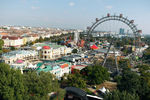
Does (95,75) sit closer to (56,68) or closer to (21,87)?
(56,68)

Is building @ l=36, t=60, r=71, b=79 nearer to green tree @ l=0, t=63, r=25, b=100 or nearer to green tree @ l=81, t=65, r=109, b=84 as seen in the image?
green tree @ l=81, t=65, r=109, b=84

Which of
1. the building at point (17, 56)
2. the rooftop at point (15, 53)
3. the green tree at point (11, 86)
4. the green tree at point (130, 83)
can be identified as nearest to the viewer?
the green tree at point (11, 86)

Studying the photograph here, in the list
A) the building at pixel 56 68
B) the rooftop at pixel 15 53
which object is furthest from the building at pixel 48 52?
the building at pixel 56 68

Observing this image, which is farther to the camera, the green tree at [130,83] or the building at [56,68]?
the building at [56,68]

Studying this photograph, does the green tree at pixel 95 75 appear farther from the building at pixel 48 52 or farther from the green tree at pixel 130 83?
the building at pixel 48 52

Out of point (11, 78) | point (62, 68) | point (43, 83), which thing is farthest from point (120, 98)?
point (62, 68)

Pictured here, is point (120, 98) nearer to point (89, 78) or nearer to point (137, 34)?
point (89, 78)

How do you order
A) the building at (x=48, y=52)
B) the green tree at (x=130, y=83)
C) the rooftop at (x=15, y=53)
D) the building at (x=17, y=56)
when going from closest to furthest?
the green tree at (x=130, y=83)
the building at (x=17, y=56)
the rooftop at (x=15, y=53)
the building at (x=48, y=52)

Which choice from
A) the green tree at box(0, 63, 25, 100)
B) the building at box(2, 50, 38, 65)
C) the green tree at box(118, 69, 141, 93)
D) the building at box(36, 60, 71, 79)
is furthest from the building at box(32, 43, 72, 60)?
the green tree at box(0, 63, 25, 100)

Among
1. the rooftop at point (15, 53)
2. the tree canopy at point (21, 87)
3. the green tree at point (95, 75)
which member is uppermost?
the tree canopy at point (21, 87)
